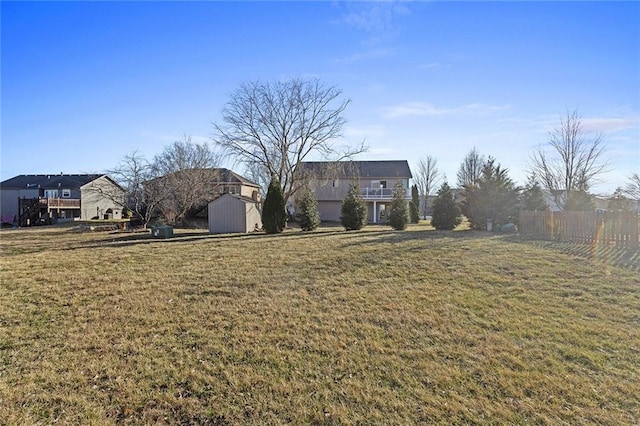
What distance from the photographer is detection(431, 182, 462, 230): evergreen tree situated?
757 inches

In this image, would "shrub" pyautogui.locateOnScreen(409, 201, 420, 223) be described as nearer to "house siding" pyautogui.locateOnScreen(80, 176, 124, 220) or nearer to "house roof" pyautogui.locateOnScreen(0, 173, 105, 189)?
"house siding" pyautogui.locateOnScreen(80, 176, 124, 220)

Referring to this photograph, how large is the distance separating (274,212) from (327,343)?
14.0 metres

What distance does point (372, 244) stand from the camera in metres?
12.8

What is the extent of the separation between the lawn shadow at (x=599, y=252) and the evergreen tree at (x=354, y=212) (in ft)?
26.1

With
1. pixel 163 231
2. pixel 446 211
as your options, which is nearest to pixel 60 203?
pixel 163 231

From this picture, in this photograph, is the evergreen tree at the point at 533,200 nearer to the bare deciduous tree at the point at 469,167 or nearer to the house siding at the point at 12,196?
the bare deciduous tree at the point at 469,167

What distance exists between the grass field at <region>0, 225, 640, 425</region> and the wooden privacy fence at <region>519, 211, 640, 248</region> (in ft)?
5.61

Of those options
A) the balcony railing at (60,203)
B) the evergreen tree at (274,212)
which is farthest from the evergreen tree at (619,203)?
the balcony railing at (60,203)

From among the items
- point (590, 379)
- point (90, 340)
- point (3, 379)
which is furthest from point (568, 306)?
point (3, 379)

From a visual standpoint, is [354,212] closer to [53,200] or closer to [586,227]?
[586,227]

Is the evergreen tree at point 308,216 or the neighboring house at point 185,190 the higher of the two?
the neighboring house at point 185,190

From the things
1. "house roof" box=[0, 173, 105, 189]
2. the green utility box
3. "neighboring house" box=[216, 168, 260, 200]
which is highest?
"house roof" box=[0, 173, 105, 189]

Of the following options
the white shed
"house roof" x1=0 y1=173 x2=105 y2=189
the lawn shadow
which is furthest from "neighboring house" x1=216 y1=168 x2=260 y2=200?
the lawn shadow

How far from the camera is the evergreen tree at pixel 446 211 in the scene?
63.1 ft
